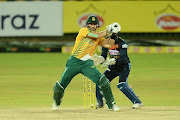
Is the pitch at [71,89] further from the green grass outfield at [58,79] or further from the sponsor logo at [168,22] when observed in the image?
the sponsor logo at [168,22]

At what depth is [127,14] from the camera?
923 inches

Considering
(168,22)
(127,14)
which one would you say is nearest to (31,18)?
(127,14)

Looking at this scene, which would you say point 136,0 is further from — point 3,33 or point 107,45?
point 107,45

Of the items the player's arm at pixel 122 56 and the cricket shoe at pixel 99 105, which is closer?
the player's arm at pixel 122 56

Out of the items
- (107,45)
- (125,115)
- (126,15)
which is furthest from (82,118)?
(126,15)

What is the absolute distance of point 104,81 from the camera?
936 centimetres

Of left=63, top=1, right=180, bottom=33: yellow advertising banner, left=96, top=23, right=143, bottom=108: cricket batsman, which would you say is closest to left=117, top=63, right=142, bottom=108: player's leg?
left=96, top=23, right=143, bottom=108: cricket batsman

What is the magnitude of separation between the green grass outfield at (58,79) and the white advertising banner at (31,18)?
1.18 metres

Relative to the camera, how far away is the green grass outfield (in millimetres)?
11680

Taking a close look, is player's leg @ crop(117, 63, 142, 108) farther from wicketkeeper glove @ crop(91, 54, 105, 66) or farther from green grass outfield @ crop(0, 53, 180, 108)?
green grass outfield @ crop(0, 53, 180, 108)

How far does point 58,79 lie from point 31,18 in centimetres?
895

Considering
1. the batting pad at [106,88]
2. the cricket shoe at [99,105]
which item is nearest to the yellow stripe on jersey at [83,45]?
the batting pad at [106,88]

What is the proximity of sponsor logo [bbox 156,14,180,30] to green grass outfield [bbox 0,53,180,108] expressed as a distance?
1.55 m

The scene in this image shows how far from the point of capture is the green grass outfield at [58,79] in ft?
38.3
